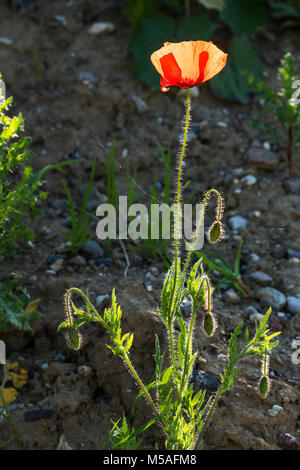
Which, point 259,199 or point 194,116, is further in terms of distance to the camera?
point 194,116

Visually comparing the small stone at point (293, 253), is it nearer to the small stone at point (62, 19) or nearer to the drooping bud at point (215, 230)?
the drooping bud at point (215, 230)

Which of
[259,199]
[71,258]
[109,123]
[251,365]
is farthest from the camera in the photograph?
[109,123]

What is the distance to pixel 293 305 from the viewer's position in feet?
8.91

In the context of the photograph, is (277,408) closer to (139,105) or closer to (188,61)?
(188,61)

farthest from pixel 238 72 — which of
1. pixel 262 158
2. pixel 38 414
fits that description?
pixel 38 414

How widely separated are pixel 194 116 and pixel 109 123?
0.53 meters

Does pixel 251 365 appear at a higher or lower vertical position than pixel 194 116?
lower

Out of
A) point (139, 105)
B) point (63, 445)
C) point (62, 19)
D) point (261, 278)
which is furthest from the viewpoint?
point (62, 19)

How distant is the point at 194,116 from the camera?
12.4 ft

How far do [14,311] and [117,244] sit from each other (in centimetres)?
76
